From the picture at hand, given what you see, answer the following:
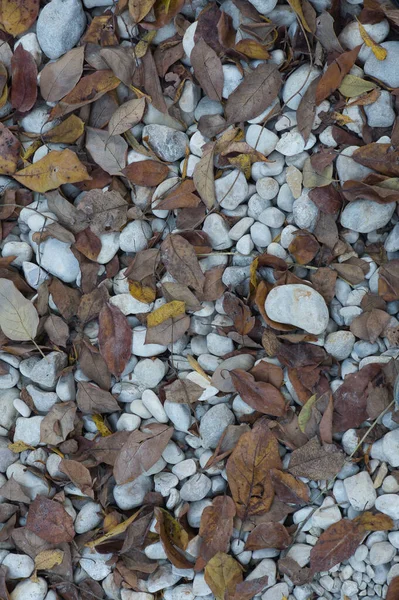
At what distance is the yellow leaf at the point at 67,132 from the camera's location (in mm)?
1288

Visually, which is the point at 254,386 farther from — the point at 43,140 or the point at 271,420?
the point at 43,140

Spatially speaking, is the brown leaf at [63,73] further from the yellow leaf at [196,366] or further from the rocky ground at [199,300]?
the yellow leaf at [196,366]

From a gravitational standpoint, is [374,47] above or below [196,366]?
above

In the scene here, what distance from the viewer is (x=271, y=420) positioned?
1.21 m

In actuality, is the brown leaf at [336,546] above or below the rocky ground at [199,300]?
below

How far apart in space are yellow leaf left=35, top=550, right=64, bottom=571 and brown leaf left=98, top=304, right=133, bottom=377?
0.35m

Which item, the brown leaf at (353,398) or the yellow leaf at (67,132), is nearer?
the brown leaf at (353,398)

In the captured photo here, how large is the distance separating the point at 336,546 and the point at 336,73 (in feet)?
2.75

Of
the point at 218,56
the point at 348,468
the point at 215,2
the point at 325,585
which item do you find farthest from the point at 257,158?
the point at 325,585

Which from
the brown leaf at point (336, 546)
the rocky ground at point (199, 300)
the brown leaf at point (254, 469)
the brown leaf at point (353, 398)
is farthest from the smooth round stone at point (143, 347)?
the brown leaf at point (336, 546)

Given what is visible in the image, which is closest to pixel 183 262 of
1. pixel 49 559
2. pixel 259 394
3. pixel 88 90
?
pixel 259 394

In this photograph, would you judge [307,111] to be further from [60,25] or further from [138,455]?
[138,455]

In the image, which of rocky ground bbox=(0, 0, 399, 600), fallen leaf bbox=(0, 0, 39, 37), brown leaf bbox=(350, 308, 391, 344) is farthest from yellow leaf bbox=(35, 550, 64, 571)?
fallen leaf bbox=(0, 0, 39, 37)

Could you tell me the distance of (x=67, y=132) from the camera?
1298mm
